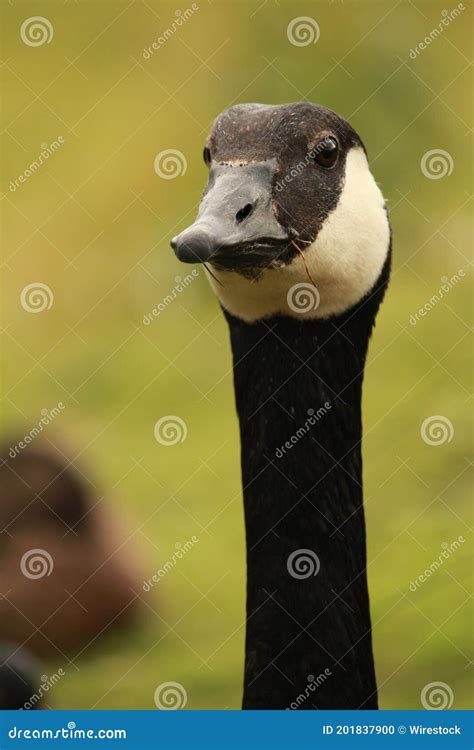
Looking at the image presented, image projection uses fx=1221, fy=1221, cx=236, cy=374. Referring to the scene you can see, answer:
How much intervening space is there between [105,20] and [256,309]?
8.29 meters

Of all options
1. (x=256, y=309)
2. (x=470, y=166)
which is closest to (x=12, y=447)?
(x=256, y=309)

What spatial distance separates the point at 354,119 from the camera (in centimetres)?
826

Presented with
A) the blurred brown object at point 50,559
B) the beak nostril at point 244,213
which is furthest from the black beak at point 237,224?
the blurred brown object at point 50,559

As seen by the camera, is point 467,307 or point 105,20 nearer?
point 467,307

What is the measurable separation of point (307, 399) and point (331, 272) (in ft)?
1.33

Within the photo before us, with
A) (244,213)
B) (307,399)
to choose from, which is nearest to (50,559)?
(307,399)

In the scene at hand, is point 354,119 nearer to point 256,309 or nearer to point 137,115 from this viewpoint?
point 137,115

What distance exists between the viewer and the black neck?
11.5 ft

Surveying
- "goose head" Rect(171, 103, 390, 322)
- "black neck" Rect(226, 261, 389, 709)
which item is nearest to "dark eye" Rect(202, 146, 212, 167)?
"goose head" Rect(171, 103, 390, 322)

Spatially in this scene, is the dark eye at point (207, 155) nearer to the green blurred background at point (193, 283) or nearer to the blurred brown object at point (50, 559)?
the blurred brown object at point (50, 559)

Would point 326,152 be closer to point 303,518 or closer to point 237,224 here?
point 237,224

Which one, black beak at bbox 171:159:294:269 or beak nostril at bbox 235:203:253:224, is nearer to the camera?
black beak at bbox 171:159:294:269

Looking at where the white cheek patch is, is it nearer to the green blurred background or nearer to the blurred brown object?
the blurred brown object

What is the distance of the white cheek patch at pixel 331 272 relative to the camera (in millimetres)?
3256
